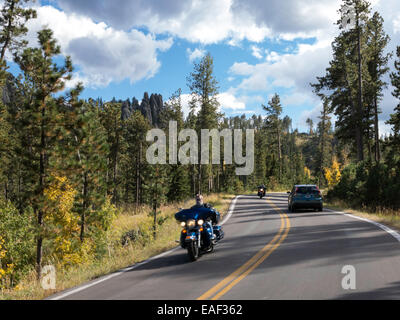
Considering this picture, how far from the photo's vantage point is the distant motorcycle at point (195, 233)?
9.16 meters

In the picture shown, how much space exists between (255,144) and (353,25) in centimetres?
5571

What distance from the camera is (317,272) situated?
7328 millimetres

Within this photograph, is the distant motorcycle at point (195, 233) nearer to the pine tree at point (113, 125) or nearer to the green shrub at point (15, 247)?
the green shrub at point (15, 247)

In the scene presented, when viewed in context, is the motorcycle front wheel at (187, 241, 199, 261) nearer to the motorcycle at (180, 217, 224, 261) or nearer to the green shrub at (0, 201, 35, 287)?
the motorcycle at (180, 217, 224, 261)

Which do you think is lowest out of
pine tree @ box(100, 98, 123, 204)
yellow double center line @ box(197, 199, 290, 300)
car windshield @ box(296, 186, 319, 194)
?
yellow double center line @ box(197, 199, 290, 300)

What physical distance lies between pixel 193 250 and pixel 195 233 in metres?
0.47

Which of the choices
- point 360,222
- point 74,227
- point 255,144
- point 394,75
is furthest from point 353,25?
point 255,144

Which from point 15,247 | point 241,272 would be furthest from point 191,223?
point 15,247

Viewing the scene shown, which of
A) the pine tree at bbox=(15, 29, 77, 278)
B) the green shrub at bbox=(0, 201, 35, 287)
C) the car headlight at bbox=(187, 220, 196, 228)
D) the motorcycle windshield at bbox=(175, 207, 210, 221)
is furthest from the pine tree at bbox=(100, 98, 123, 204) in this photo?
the car headlight at bbox=(187, 220, 196, 228)

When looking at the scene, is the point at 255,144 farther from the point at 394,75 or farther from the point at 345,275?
the point at 345,275

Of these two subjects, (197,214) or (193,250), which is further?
(197,214)

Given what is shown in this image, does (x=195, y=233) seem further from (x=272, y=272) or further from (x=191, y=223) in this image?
(x=272, y=272)

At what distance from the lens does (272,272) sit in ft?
24.6

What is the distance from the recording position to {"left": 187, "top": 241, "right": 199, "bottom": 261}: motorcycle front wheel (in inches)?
358
